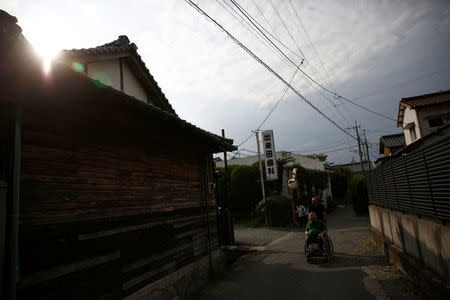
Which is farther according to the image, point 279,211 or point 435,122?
point 435,122

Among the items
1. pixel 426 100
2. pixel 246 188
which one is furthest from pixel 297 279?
pixel 426 100

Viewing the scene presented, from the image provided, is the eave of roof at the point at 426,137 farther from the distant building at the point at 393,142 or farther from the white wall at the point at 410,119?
the distant building at the point at 393,142

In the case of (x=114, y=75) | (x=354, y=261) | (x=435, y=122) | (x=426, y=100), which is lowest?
(x=354, y=261)

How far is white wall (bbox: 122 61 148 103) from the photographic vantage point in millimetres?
11000

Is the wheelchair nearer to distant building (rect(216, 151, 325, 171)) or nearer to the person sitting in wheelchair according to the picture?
the person sitting in wheelchair

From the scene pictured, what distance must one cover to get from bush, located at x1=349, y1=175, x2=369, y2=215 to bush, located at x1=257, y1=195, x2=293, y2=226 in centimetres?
628

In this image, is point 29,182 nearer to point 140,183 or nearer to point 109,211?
point 109,211

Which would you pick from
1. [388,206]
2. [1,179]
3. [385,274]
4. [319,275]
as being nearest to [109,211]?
[1,179]

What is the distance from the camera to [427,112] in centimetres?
2453

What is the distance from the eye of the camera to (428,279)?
14.6 ft

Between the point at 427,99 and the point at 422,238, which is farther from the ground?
the point at 427,99

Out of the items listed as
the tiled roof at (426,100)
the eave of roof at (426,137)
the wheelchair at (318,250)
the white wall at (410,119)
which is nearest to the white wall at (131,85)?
the wheelchair at (318,250)

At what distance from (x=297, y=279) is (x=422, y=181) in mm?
3686

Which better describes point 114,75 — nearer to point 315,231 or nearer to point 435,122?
point 315,231
